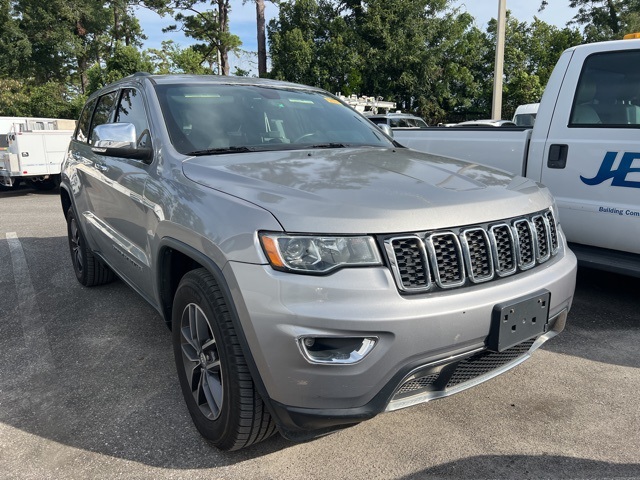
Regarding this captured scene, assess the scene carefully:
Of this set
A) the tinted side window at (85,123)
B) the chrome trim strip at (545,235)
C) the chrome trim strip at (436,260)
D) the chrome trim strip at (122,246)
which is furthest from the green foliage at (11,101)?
the chrome trim strip at (436,260)

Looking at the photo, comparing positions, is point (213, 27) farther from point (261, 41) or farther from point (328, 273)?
point (328, 273)

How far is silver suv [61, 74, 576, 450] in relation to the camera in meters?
2.04

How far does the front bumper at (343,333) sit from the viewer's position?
6.60 ft

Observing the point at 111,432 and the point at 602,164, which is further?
the point at 602,164

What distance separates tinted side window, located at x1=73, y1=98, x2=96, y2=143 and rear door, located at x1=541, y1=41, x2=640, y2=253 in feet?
13.0

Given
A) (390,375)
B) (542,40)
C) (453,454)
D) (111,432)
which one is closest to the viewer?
(390,375)

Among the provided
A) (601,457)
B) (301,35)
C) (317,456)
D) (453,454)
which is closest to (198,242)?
(317,456)

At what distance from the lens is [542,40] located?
30953 mm

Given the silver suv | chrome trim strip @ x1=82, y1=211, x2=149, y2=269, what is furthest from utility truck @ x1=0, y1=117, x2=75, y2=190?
the silver suv

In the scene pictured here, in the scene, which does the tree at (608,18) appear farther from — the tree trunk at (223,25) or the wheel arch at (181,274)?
the wheel arch at (181,274)

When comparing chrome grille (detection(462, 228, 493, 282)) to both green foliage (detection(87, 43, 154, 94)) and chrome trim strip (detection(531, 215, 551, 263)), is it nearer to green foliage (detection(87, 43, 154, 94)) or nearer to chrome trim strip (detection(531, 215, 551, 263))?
chrome trim strip (detection(531, 215, 551, 263))

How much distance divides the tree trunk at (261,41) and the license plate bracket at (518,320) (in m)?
25.4

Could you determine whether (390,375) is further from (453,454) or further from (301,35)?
(301,35)

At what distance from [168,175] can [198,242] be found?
0.58 meters
